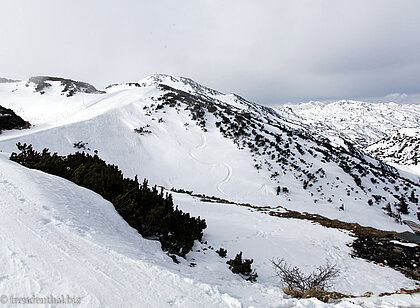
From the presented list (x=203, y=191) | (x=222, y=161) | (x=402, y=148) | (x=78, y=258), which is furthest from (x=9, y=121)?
(x=402, y=148)

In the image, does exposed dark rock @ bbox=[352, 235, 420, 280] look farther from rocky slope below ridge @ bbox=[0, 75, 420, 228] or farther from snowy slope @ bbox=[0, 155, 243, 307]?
rocky slope below ridge @ bbox=[0, 75, 420, 228]

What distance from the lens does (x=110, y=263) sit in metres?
3.42

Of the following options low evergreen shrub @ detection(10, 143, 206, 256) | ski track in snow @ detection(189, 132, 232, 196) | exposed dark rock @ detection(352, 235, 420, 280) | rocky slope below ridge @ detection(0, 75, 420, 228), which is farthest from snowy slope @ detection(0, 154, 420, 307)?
ski track in snow @ detection(189, 132, 232, 196)

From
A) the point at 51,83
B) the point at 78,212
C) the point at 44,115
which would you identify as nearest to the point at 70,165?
the point at 78,212

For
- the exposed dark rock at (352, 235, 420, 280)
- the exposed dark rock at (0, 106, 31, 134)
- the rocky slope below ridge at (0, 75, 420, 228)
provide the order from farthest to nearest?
the rocky slope below ridge at (0, 75, 420, 228) < the exposed dark rock at (0, 106, 31, 134) < the exposed dark rock at (352, 235, 420, 280)

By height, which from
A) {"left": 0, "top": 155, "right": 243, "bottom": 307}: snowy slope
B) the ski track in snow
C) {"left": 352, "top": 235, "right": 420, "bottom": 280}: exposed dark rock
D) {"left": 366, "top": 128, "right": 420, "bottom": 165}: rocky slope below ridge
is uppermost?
{"left": 366, "top": 128, "right": 420, "bottom": 165}: rocky slope below ridge

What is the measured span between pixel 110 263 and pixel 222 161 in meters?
18.9

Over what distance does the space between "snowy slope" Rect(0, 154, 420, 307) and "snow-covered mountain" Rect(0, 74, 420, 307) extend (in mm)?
31

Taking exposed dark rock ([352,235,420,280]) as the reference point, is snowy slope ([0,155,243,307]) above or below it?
above

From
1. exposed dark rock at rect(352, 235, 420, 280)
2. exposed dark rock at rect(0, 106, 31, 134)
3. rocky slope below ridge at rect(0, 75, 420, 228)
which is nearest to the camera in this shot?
exposed dark rock at rect(352, 235, 420, 280)

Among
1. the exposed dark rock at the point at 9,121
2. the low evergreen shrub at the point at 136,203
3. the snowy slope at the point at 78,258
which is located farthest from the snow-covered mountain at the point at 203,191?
the exposed dark rock at the point at 9,121

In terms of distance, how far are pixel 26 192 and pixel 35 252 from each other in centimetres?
225

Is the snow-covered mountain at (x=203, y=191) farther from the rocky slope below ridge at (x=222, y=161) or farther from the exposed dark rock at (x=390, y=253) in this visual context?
the exposed dark rock at (x=390, y=253)

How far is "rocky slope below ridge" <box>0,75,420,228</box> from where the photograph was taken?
17891mm
